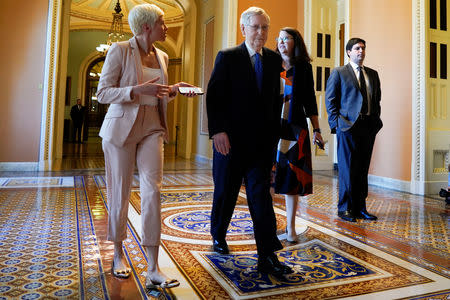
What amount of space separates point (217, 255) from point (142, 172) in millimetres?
813

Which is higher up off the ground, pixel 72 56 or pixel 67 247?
pixel 72 56

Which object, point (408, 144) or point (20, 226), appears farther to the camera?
point (408, 144)

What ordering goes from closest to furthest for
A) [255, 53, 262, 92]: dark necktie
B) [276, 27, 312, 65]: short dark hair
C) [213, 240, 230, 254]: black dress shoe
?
[255, 53, 262, 92]: dark necktie, [213, 240, 230, 254]: black dress shoe, [276, 27, 312, 65]: short dark hair

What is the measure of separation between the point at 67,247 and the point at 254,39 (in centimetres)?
173

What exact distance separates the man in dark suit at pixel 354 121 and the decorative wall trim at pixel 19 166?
5.14m

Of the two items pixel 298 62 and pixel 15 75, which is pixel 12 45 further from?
pixel 298 62

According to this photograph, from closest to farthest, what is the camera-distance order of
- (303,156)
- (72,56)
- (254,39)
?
(254,39), (303,156), (72,56)

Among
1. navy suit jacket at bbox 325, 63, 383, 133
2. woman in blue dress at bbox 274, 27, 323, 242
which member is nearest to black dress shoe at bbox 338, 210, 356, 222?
navy suit jacket at bbox 325, 63, 383, 133

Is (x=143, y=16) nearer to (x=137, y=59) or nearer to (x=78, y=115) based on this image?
(x=137, y=59)

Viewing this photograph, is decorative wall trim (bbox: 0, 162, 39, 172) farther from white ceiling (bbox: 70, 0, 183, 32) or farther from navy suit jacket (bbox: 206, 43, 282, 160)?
white ceiling (bbox: 70, 0, 183, 32)

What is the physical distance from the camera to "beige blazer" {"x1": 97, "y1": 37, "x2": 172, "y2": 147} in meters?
1.67

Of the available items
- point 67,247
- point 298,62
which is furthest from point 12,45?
point 298,62

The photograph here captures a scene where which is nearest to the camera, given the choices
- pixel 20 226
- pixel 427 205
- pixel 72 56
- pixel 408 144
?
pixel 20 226

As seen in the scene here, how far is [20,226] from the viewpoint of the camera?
106 inches
